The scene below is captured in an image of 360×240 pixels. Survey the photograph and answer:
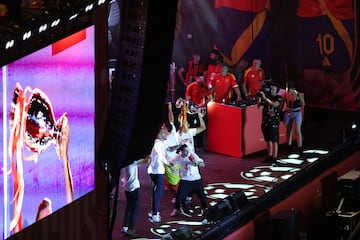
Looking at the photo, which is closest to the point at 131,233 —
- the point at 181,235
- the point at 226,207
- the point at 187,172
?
the point at 187,172

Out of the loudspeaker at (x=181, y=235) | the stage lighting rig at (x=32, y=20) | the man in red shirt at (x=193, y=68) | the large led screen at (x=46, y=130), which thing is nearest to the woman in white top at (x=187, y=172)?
the large led screen at (x=46, y=130)

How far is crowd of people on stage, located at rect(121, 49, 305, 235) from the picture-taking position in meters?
9.12

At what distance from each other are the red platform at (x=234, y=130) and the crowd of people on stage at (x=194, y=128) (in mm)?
154

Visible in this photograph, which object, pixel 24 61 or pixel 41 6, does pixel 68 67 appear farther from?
pixel 41 6

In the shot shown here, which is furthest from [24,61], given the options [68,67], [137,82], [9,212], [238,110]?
[238,110]

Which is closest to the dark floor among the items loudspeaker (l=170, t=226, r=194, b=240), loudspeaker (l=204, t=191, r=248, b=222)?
loudspeaker (l=204, t=191, r=248, b=222)

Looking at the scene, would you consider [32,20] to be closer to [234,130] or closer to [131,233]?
[131,233]

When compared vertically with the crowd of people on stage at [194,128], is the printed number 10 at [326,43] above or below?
above

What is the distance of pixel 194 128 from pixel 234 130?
56.3 inches

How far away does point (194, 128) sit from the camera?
1115cm

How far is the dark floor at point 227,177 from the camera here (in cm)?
923

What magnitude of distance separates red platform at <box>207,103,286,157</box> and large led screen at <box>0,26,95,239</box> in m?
4.98

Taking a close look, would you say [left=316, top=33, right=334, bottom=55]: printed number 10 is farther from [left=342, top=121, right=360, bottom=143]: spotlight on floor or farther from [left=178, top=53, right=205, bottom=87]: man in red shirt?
[left=342, top=121, right=360, bottom=143]: spotlight on floor

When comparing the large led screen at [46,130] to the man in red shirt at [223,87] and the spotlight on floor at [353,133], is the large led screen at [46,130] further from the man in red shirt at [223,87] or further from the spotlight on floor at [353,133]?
the man in red shirt at [223,87]
